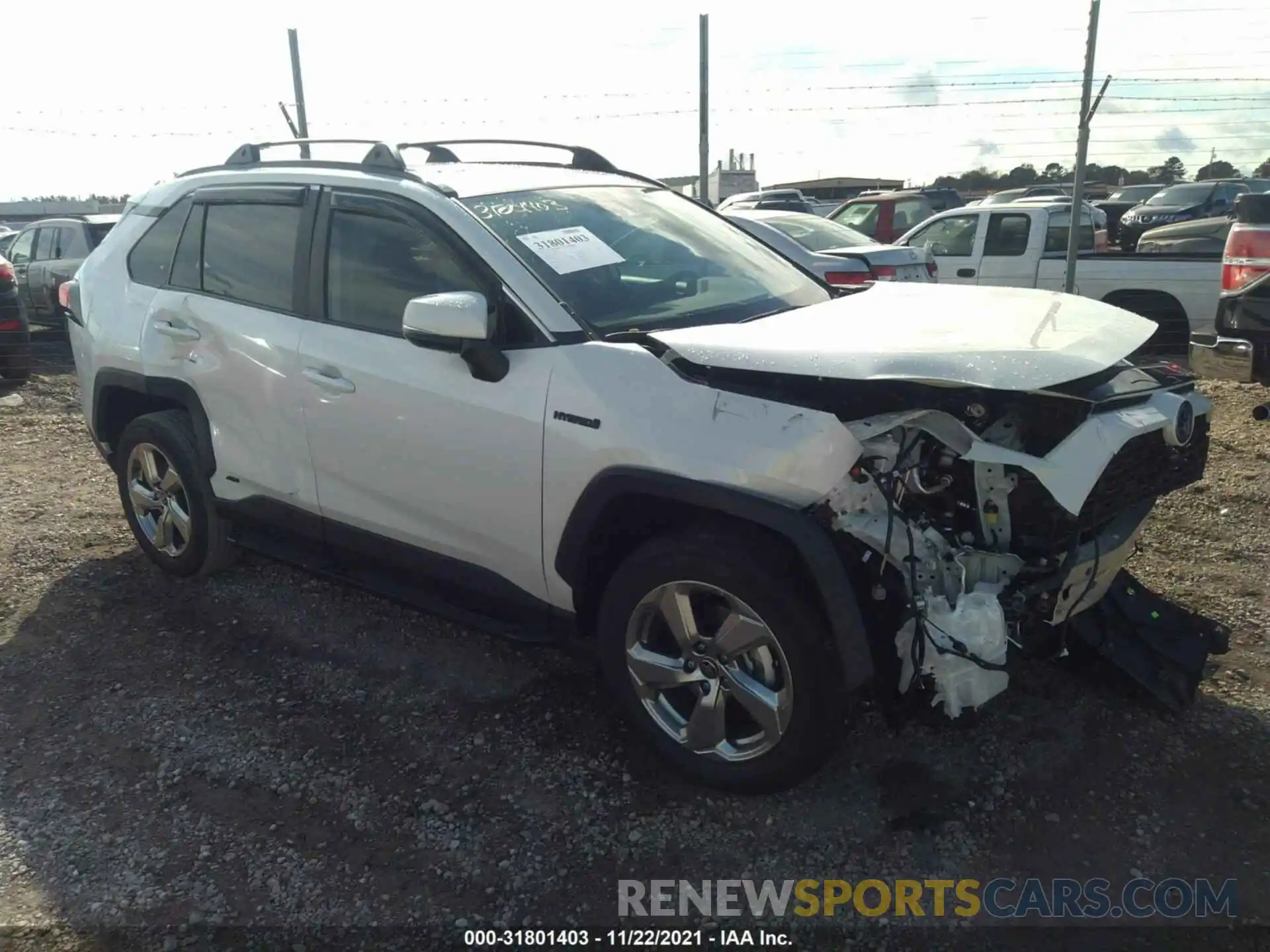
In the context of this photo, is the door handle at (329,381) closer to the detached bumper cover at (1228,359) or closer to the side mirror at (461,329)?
the side mirror at (461,329)

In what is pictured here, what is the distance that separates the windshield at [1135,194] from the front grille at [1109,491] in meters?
25.1

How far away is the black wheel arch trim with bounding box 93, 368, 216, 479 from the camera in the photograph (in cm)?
413

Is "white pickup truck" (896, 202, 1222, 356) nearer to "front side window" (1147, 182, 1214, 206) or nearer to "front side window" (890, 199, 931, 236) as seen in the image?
"front side window" (890, 199, 931, 236)

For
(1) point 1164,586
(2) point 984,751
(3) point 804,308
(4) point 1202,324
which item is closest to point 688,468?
(3) point 804,308

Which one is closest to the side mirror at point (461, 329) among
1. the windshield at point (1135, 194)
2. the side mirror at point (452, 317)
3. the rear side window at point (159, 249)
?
the side mirror at point (452, 317)

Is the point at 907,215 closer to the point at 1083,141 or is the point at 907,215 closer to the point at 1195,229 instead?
the point at 1195,229

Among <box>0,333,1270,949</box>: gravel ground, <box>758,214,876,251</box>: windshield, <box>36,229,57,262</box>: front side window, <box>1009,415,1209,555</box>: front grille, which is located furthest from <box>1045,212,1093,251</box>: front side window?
<box>36,229,57,262</box>: front side window

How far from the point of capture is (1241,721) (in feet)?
10.6

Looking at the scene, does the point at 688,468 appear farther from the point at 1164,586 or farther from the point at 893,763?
the point at 1164,586

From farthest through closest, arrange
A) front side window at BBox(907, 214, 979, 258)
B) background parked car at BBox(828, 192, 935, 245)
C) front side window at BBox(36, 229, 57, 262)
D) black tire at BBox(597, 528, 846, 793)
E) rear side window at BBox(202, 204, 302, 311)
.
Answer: background parked car at BBox(828, 192, 935, 245) < front side window at BBox(36, 229, 57, 262) < front side window at BBox(907, 214, 979, 258) < rear side window at BBox(202, 204, 302, 311) < black tire at BBox(597, 528, 846, 793)

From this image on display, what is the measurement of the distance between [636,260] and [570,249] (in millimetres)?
Result: 261

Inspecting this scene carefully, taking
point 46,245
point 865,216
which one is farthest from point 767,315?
point 865,216

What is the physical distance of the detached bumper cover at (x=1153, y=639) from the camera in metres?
3.29

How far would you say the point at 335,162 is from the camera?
3846 mm
